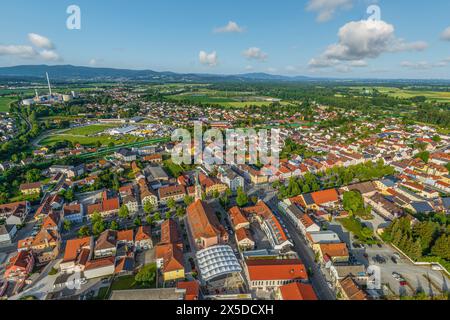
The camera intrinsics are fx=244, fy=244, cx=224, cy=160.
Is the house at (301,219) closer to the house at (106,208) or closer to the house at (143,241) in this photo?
the house at (143,241)

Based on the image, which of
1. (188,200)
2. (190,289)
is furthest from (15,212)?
(190,289)

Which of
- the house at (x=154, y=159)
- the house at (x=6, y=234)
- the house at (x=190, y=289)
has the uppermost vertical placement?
the house at (x=190, y=289)

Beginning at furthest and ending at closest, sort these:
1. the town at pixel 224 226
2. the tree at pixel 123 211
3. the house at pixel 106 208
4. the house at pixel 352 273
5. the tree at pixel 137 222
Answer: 1. the house at pixel 106 208
2. the tree at pixel 123 211
3. the tree at pixel 137 222
4. the town at pixel 224 226
5. the house at pixel 352 273

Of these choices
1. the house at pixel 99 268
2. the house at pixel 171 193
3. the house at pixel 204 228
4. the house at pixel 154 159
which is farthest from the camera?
the house at pixel 154 159

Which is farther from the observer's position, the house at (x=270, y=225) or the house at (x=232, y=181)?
the house at (x=232, y=181)

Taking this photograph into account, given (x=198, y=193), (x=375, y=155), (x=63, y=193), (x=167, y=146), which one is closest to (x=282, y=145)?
(x=375, y=155)

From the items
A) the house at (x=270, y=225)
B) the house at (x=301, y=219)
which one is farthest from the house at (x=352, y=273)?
the house at (x=301, y=219)

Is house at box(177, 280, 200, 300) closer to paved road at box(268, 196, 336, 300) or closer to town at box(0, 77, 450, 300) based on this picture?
town at box(0, 77, 450, 300)
